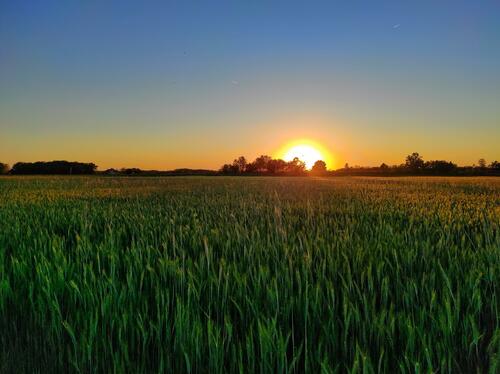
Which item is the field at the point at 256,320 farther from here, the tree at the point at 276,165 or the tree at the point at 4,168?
the tree at the point at 276,165

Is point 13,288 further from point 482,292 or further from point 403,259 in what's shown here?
point 482,292

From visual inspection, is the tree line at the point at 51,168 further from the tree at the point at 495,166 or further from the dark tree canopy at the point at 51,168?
the tree at the point at 495,166

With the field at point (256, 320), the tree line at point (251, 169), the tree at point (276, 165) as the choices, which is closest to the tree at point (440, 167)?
the tree line at point (251, 169)

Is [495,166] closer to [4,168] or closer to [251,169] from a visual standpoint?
[251,169]

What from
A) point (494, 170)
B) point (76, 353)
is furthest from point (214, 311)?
point (494, 170)

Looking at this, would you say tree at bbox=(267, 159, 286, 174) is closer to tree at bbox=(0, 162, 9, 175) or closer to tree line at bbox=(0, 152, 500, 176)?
tree line at bbox=(0, 152, 500, 176)

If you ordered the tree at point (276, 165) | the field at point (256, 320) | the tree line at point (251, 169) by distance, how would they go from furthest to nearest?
the tree at point (276, 165) → the tree line at point (251, 169) → the field at point (256, 320)

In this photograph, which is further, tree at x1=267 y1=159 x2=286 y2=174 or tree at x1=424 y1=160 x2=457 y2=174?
tree at x1=267 y1=159 x2=286 y2=174

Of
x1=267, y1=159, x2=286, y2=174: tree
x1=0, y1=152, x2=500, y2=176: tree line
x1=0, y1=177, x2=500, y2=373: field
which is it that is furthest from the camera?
x1=267, y1=159, x2=286, y2=174: tree

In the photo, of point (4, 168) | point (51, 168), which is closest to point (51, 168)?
point (51, 168)

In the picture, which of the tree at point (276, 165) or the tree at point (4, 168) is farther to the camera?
the tree at point (276, 165)

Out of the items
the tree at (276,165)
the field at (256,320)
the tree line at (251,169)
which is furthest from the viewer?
the tree at (276,165)

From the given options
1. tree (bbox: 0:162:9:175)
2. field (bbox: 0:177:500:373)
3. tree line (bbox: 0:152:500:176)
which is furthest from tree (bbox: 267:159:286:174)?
field (bbox: 0:177:500:373)

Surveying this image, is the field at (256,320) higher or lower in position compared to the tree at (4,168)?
lower
